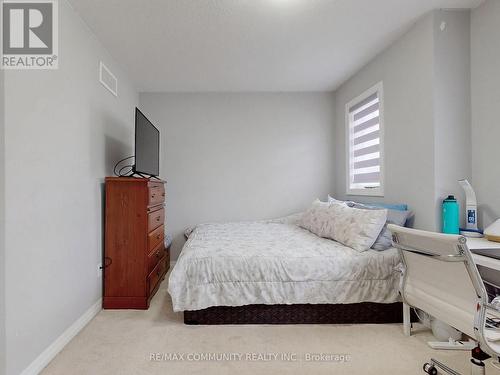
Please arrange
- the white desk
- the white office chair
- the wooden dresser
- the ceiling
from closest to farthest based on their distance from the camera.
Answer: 1. the white office chair
2. the white desk
3. the ceiling
4. the wooden dresser

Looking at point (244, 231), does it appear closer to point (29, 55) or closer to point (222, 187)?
point (222, 187)

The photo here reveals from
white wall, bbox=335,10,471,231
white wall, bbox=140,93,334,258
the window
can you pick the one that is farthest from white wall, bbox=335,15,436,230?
white wall, bbox=140,93,334,258

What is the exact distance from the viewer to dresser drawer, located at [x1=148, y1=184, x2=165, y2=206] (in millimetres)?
2710

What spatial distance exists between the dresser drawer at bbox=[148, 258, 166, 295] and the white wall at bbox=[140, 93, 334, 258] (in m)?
0.80

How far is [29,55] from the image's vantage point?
70.5 inches

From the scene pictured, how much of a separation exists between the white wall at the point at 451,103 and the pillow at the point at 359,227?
1.47 ft

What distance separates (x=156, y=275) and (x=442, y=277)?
99.1 inches

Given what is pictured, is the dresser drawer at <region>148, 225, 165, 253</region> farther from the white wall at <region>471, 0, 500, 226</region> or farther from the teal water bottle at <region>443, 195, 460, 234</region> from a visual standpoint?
the white wall at <region>471, 0, 500, 226</region>

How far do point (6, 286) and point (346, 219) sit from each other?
241 cm

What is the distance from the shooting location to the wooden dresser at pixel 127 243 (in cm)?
258

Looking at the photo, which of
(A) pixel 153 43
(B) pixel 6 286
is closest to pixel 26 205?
(B) pixel 6 286

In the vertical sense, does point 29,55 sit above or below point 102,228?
above

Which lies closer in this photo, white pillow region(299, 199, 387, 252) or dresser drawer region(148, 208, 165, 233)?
white pillow region(299, 199, 387, 252)

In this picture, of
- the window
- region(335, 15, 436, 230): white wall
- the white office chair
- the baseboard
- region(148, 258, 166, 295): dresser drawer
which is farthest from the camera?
the window
